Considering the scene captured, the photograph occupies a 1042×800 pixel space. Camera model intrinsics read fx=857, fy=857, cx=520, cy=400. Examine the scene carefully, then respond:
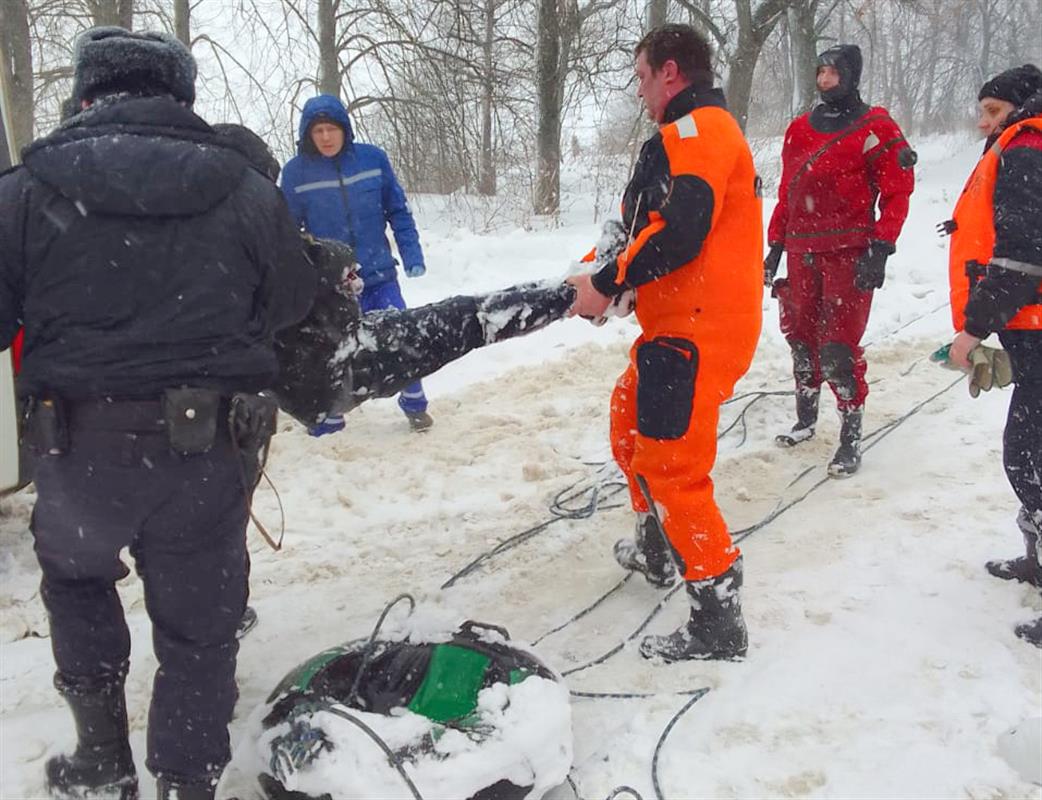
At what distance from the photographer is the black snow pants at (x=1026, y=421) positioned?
3.05 meters

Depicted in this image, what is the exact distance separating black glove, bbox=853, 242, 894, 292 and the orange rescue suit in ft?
6.05

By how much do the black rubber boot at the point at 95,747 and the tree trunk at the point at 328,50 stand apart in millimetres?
10915

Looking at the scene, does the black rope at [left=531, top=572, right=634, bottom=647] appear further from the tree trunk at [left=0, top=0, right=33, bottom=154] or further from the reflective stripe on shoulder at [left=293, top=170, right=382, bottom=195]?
the tree trunk at [left=0, top=0, right=33, bottom=154]

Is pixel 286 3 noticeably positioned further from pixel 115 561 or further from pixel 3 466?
A: pixel 115 561

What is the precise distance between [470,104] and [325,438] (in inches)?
389

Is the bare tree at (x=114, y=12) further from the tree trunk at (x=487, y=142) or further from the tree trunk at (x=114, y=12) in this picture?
the tree trunk at (x=487, y=142)

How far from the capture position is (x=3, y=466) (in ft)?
11.5

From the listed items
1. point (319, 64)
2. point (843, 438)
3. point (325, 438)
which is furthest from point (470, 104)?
point (843, 438)

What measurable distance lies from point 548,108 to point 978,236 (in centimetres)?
1152

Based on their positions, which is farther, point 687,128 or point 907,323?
point 907,323

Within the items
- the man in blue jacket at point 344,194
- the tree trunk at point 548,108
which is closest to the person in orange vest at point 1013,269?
the man in blue jacket at point 344,194

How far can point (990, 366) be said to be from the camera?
10.1ft

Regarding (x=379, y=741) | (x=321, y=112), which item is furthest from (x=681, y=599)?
(x=321, y=112)

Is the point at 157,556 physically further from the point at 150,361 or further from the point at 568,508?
the point at 568,508
